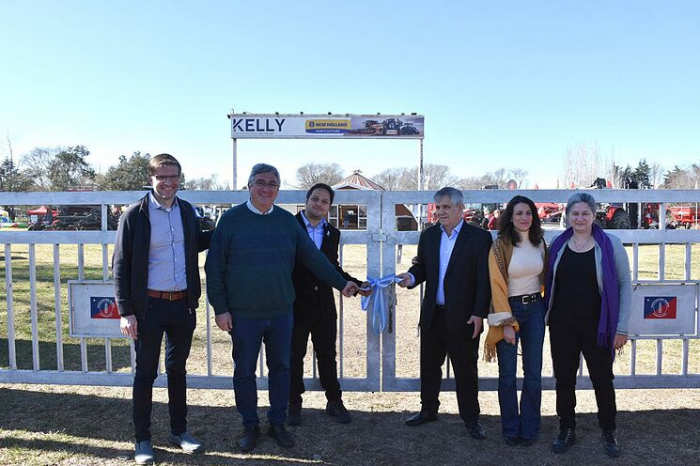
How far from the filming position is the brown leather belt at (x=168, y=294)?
326cm

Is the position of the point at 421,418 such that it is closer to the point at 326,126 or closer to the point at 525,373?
the point at 525,373

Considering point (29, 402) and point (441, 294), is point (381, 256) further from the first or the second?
point (29, 402)

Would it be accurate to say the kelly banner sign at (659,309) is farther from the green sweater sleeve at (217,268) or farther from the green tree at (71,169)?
the green tree at (71,169)

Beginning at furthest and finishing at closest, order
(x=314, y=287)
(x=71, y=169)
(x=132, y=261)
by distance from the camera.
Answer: (x=71, y=169)
(x=314, y=287)
(x=132, y=261)

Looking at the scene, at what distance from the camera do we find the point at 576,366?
11.3 ft

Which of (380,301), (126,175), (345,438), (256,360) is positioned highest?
(126,175)

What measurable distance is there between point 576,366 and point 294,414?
2112 mm

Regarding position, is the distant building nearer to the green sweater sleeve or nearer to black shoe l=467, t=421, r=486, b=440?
the green sweater sleeve

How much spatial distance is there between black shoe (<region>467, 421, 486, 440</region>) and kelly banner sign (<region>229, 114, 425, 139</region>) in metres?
29.8

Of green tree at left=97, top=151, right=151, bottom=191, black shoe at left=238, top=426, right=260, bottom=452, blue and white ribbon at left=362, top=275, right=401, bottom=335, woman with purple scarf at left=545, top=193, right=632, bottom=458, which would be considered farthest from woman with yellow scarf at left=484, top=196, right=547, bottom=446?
green tree at left=97, top=151, right=151, bottom=191

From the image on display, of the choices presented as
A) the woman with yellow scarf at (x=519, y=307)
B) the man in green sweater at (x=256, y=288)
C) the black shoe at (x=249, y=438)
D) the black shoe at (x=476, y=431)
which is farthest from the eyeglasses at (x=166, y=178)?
the black shoe at (x=476, y=431)

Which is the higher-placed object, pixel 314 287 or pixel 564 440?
pixel 314 287

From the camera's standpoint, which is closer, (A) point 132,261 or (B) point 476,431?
(A) point 132,261

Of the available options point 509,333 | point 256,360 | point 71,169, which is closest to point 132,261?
point 256,360
